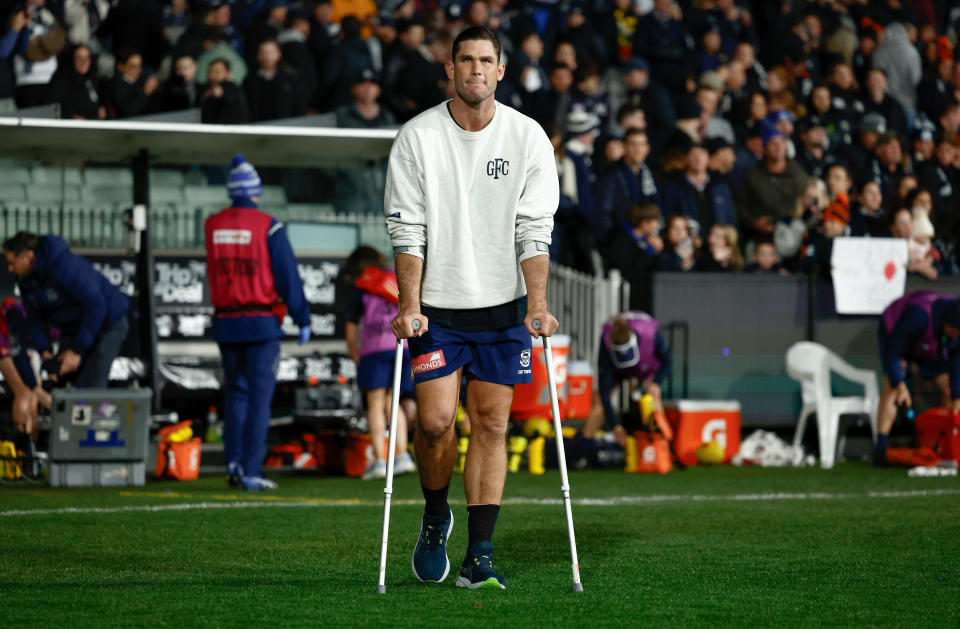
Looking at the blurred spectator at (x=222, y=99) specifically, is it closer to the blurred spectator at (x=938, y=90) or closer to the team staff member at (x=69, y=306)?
the team staff member at (x=69, y=306)

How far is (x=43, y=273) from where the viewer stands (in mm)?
12062

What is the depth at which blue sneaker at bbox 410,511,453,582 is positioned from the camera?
629 centimetres

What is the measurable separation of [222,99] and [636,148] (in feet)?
15.0

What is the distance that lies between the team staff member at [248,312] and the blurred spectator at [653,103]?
862cm

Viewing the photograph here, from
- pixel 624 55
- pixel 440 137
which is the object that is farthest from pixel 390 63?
pixel 440 137

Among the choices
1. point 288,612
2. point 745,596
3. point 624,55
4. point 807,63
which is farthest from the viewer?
point 807,63

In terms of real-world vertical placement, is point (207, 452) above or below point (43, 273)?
below

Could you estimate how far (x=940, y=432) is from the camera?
13930mm

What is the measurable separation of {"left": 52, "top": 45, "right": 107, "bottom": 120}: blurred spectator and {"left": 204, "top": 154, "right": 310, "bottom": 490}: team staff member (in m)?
4.41

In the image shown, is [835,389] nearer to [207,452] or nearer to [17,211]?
[207,452]

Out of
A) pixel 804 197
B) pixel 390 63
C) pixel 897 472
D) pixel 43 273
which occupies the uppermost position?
pixel 390 63

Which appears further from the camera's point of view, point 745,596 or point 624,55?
point 624,55

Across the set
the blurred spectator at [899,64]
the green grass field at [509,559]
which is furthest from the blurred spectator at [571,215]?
the blurred spectator at [899,64]

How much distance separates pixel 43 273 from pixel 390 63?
6884 millimetres
